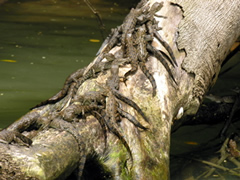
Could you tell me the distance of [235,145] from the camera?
13.9 ft

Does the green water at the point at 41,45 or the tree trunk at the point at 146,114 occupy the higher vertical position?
the tree trunk at the point at 146,114

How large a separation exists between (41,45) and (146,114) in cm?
491

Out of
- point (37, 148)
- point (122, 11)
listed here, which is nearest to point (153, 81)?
point (37, 148)

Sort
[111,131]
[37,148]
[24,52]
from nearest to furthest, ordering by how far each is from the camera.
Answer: [37,148], [111,131], [24,52]

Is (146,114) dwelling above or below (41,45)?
above

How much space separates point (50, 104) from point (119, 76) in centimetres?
84

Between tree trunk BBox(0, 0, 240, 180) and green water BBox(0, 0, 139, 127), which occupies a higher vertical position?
tree trunk BBox(0, 0, 240, 180)

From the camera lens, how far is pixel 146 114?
3.21m

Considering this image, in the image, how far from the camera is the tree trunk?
97.3 inches

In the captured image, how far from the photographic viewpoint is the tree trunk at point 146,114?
2471 millimetres

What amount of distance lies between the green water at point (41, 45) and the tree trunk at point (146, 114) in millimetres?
1813

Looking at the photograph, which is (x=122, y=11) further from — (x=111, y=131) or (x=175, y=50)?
(x=111, y=131)

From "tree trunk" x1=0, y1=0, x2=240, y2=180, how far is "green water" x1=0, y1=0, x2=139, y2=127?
1813 mm

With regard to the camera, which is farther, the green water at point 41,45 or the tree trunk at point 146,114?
the green water at point 41,45
